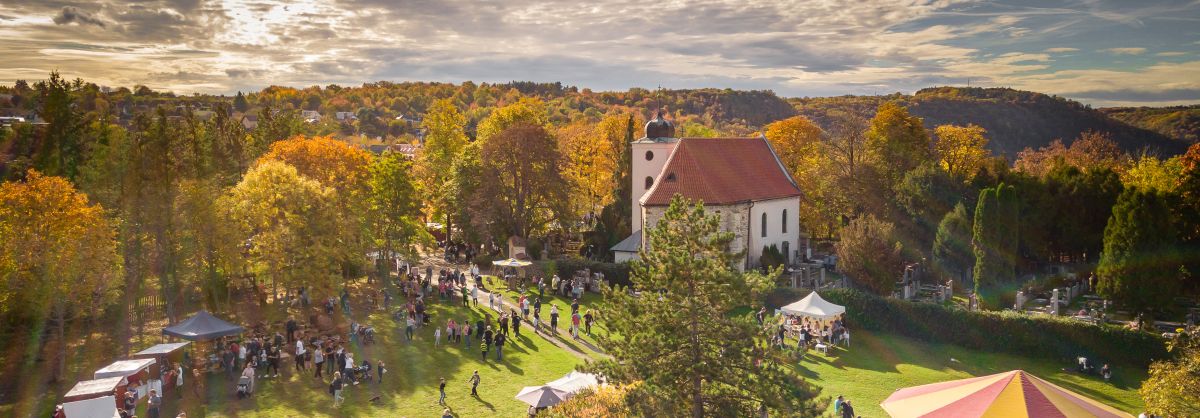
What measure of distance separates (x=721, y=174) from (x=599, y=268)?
9.60m

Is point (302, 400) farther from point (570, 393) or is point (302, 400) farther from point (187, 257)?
point (187, 257)

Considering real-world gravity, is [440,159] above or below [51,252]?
Result: above

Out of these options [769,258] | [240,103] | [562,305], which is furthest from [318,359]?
[240,103]

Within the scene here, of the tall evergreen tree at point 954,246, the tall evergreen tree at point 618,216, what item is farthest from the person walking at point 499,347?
the tall evergreen tree at point 954,246

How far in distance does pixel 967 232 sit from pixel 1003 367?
566 inches

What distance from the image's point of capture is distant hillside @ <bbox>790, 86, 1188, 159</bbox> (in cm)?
11519

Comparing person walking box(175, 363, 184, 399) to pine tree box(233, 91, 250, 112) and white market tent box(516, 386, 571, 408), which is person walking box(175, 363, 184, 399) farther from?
pine tree box(233, 91, 250, 112)

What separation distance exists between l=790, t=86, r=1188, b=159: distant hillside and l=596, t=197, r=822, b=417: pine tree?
114m

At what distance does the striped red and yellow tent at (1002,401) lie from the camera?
51.8 ft

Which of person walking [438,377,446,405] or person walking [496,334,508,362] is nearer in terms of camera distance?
person walking [438,377,446,405]

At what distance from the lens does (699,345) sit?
1519 centimetres

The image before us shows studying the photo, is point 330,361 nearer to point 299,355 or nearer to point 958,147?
point 299,355

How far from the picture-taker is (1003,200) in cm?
3634

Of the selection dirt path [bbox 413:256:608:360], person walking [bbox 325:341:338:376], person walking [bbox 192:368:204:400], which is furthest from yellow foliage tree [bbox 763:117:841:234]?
person walking [bbox 192:368:204:400]
